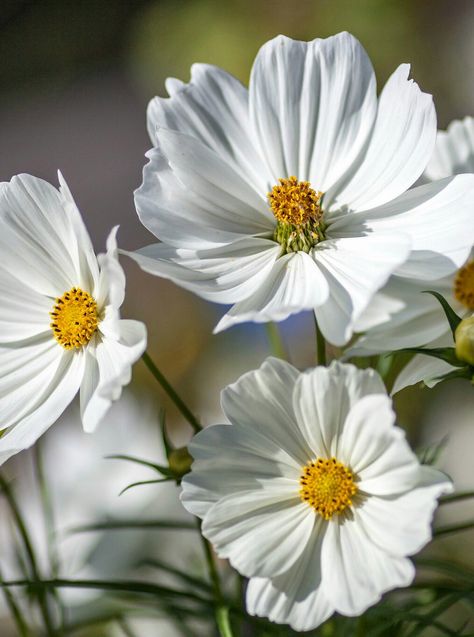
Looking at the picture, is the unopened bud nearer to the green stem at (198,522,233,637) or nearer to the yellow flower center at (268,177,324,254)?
the green stem at (198,522,233,637)

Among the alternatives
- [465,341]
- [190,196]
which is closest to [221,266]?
[190,196]

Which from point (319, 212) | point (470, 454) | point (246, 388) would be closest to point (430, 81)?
point (470, 454)

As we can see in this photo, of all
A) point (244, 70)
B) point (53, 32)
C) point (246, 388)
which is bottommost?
point (246, 388)

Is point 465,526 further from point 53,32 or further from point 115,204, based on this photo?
point 53,32

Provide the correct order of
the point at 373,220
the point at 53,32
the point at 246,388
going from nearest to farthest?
the point at 246,388
the point at 373,220
the point at 53,32

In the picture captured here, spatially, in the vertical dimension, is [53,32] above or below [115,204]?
above

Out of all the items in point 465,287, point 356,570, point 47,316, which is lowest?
point 356,570

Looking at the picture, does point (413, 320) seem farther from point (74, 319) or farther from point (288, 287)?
point (74, 319)
